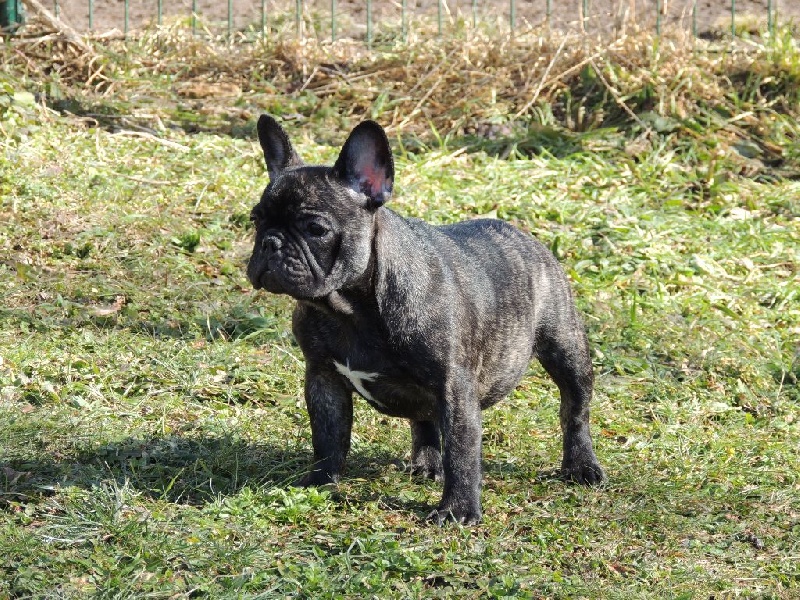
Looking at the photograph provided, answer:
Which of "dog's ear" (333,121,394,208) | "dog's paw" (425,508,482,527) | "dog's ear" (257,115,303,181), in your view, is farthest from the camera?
"dog's ear" (257,115,303,181)

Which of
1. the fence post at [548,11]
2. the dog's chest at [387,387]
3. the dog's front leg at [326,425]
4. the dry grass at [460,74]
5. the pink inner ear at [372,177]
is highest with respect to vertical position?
the fence post at [548,11]

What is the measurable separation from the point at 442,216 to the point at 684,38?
13.5ft

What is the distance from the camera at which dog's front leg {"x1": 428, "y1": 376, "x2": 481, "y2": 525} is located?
17.4ft

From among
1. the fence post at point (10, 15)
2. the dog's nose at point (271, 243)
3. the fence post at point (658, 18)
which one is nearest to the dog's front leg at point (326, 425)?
the dog's nose at point (271, 243)

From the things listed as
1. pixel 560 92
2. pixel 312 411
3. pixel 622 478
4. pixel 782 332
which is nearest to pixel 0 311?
pixel 312 411

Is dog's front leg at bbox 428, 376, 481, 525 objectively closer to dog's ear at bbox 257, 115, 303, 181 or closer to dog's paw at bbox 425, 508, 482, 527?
dog's paw at bbox 425, 508, 482, 527

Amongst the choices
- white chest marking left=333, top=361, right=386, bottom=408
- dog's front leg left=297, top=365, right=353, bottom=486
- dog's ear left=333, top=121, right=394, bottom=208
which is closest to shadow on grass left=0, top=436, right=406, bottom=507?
dog's front leg left=297, top=365, right=353, bottom=486

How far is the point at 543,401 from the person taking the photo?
7.38 metres

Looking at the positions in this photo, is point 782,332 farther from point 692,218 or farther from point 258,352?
point 258,352

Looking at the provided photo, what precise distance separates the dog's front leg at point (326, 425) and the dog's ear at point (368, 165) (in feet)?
3.15

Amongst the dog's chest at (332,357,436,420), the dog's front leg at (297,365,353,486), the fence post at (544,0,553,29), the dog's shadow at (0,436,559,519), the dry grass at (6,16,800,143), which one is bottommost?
the dog's shadow at (0,436,559,519)

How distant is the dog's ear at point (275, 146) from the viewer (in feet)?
17.9

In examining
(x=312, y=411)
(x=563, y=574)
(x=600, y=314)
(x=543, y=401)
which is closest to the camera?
(x=563, y=574)

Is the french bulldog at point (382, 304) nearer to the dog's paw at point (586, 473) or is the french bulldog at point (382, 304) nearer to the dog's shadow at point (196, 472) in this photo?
the dog's shadow at point (196, 472)
